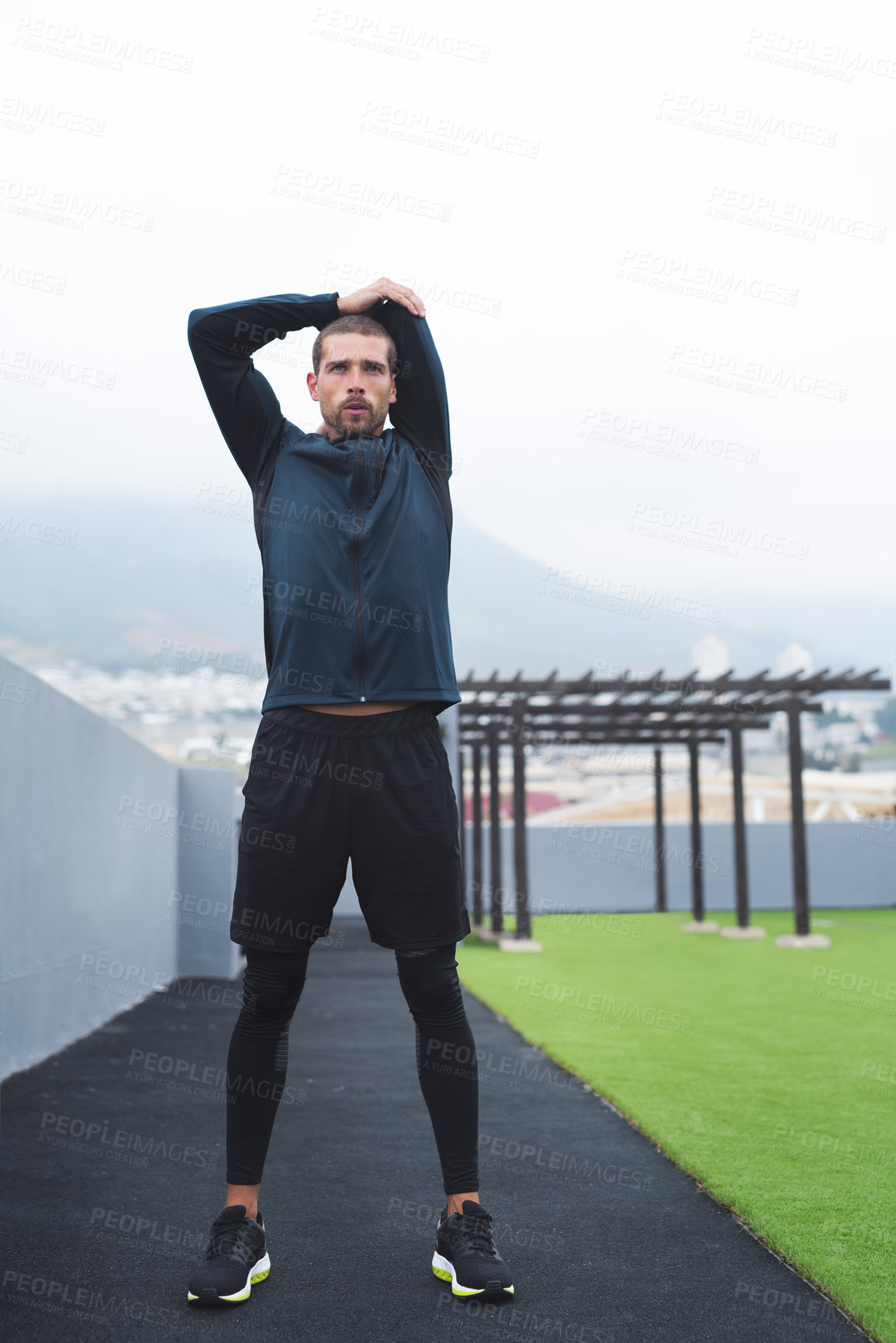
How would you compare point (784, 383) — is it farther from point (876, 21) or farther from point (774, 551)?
point (876, 21)

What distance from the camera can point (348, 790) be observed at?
189 cm

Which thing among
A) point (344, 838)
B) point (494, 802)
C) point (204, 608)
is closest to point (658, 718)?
point (494, 802)

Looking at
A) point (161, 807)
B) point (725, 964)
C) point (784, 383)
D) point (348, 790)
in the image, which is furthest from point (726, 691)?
point (348, 790)

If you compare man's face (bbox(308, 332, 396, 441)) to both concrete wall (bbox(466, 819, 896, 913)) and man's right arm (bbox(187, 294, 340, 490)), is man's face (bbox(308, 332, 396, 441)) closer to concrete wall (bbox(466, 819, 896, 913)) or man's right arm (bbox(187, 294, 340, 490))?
man's right arm (bbox(187, 294, 340, 490))

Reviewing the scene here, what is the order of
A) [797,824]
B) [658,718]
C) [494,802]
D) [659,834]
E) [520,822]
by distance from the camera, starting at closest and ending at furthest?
[797,824]
[520,822]
[658,718]
[494,802]
[659,834]

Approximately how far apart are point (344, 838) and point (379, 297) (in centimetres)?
102

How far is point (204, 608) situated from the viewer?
128875 mm

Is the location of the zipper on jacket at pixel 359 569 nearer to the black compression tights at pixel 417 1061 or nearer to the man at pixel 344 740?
the man at pixel 344 740

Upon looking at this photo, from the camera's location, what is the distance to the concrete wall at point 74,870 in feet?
12.6

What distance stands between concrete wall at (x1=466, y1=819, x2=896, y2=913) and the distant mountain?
2952 inches

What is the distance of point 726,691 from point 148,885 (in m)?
6.13

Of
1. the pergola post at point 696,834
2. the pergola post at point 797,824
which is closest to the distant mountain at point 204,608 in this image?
the pergola post at point 696,834

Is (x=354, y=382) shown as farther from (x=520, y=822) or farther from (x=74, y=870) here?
(x=520, y=822)

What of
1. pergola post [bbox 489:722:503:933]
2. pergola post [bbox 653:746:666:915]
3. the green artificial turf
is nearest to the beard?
the green artificial turf
